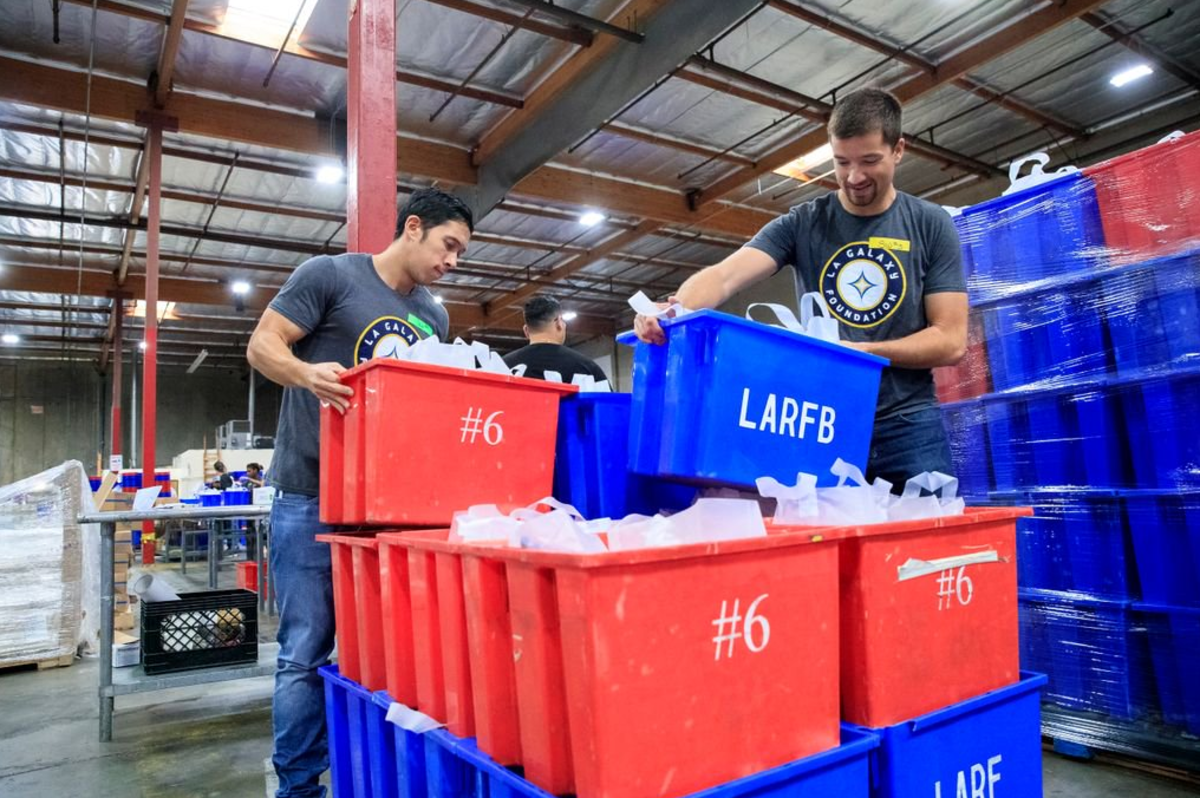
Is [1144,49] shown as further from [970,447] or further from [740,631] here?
[740,631]

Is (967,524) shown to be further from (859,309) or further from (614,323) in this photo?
(614,323)

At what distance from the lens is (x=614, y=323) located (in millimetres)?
15688

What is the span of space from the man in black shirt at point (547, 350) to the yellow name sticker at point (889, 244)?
1539mm

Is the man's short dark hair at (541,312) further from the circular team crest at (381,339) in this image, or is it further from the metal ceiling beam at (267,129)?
the metal ceiling beam at (267,129)

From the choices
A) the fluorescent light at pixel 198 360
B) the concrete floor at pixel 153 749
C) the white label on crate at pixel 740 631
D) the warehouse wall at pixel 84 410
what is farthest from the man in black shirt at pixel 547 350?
the warehouse wall at pixel 84 410

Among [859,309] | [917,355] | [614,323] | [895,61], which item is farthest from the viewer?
[614,323]

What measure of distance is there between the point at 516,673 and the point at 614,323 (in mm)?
14791

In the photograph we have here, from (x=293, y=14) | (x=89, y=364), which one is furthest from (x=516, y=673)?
(x=89, y=364)

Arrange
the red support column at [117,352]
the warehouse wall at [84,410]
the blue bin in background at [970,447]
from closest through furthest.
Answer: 1. the blue bin in background at [970,447]
2. the red support column at [117,352]
3. the warehouse wall at [84,410]

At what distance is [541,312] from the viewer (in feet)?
12.5

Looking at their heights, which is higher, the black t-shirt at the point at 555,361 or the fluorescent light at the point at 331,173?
the fluorescent light at the point at 331,173

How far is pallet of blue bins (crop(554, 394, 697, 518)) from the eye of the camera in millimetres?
1837

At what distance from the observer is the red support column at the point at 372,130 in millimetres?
2826

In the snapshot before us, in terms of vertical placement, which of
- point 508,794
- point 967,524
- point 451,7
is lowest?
point 508,794
